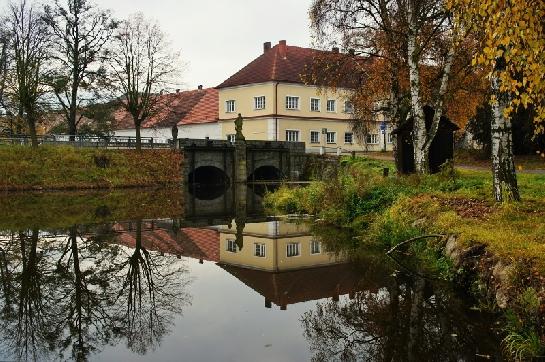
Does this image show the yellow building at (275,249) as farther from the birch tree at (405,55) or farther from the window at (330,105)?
the window at (330,105)

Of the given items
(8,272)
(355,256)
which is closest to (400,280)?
(355,256)

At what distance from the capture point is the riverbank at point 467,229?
620 centimetres

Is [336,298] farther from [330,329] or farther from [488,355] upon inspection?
[488,355]

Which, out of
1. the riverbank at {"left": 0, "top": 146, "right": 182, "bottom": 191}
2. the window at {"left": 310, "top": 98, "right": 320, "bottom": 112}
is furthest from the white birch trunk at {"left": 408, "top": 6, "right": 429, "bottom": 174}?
the window at {"left": 310, "top": 98, "right": 320, "bottom": 112}

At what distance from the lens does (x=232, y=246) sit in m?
13.5

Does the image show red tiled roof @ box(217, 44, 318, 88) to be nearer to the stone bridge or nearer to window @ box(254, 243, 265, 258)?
the stone bridge

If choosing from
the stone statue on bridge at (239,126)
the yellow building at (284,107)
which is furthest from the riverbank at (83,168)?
the yellow building at (284,107)

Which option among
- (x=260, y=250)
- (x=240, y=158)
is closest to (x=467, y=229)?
(x=260, y=250)

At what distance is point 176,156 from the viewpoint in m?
38.3

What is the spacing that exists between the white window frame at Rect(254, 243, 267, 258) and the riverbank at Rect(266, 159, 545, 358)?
249cm

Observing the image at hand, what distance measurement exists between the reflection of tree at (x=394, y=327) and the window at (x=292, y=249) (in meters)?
3.58

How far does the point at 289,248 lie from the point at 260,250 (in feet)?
2.43

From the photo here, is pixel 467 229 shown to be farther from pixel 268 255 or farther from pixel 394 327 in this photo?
pixel 268 255

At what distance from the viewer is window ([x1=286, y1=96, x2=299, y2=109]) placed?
4634cm
